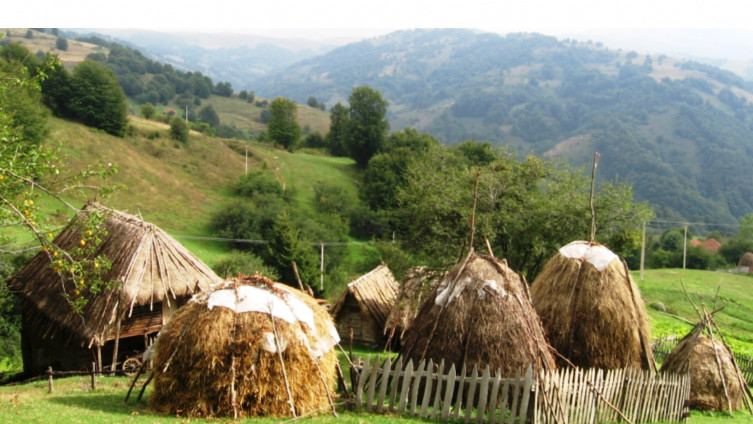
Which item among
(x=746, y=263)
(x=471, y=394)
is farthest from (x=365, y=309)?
(x=746, y=263)

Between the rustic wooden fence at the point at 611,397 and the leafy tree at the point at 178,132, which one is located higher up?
the leafy tree at the point at 178,132

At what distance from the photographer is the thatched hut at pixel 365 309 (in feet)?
86.6

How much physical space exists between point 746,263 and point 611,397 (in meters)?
73.3

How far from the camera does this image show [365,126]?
96.7 meters

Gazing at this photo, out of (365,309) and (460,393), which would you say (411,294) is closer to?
(365,309)

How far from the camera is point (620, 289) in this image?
1501 cm

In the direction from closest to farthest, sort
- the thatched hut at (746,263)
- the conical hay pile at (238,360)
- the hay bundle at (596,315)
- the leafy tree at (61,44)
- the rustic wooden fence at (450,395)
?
the rustic wooden fence at (450,395)
the conical hay pile at (238,360)
the hay bundle at (596,315)
the thatched hut at (746,263)
the leafy tree at (61,44)

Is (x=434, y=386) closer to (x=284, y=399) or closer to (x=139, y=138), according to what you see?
(x=284, y=399)

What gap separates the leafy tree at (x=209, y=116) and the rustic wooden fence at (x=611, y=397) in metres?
136

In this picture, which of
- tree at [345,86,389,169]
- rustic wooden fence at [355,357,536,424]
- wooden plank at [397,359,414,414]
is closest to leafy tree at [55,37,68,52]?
tree at [345,86,389,169]

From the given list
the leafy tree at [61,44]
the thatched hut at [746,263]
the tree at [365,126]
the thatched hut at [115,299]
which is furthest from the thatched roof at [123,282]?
the leafy tree at [61,44]

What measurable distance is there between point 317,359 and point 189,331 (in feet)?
8.28

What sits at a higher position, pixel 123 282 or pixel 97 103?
pixel 97 103

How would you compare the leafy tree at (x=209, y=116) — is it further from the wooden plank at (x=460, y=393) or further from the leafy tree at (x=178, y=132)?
the wooden plank at (x=460, y=393)
